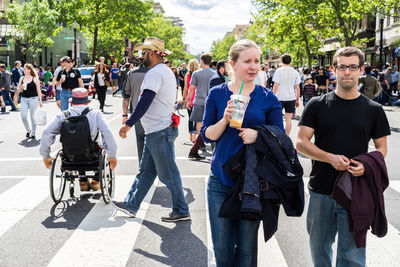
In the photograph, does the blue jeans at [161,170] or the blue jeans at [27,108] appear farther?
the blue jeans at [27,108]

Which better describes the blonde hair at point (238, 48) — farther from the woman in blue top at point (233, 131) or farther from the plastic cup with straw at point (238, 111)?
the plastic cup with straw at point (238, 111)

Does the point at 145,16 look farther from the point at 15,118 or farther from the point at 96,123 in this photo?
the point at 96,123

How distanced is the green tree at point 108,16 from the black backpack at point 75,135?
1598 inches

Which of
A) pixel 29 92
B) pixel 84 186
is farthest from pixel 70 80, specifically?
pixel 84 186

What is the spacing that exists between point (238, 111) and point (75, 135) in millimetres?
3410

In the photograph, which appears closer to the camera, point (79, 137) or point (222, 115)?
point (222, 115)

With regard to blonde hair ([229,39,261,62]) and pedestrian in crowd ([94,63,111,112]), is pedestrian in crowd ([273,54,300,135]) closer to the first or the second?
blonde hair ([229,39,261,62])

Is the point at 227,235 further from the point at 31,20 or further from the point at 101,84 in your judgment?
the point at 31,20

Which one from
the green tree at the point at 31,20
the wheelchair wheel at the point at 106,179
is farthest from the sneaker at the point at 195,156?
the green tree at the point at 31,20

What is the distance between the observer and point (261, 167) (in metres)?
2.96

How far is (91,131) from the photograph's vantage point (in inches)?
235

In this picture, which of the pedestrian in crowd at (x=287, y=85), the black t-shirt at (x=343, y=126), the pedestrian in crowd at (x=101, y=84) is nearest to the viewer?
the black t-shirt at (x=343, y=126)

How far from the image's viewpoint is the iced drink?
2.90 m

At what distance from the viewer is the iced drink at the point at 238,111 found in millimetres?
2896
